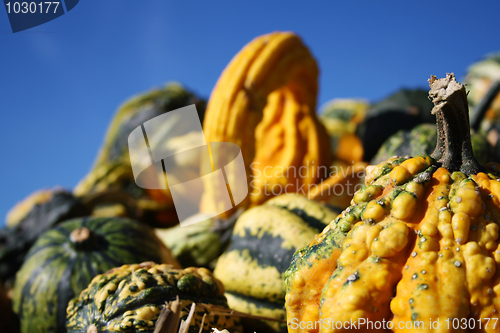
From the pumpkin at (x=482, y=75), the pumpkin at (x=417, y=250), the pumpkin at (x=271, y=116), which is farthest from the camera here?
the pumpkin at (x=482, y=75)

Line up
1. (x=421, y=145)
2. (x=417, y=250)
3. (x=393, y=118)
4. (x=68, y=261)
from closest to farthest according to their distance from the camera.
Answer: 1. (x=417, y=250)
2. (x=68, y=261)
3. (x=421, y=145)
4. (x=393, y=118)

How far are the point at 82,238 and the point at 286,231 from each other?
3.23 ft

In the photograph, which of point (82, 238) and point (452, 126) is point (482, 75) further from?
point (82, 238)

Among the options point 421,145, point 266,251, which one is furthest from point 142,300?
point 421,145

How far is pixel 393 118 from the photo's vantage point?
3.27m

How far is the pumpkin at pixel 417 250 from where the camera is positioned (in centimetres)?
86

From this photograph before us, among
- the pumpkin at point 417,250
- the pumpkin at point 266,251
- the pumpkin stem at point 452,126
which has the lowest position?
the pumpkin at point 266,251

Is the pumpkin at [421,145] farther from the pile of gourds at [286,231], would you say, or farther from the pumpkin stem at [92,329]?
the pumpkin stem at [92,329]

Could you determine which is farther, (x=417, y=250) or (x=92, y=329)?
(x=92, y=329)

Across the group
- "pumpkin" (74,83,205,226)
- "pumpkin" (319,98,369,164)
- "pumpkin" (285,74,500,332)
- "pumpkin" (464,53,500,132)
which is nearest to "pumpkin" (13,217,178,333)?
"pumpkin" (74,83,205,226)

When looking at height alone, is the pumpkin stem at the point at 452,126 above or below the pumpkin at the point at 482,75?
above

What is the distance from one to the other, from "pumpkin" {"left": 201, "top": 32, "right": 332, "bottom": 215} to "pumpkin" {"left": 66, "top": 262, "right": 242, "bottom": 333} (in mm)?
1163

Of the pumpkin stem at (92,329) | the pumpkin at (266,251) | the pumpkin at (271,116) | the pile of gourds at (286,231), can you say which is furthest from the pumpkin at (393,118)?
the pumpkin stem at (92,329)

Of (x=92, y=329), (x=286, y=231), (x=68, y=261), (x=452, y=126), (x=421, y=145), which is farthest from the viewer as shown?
(x=421, y=145)
